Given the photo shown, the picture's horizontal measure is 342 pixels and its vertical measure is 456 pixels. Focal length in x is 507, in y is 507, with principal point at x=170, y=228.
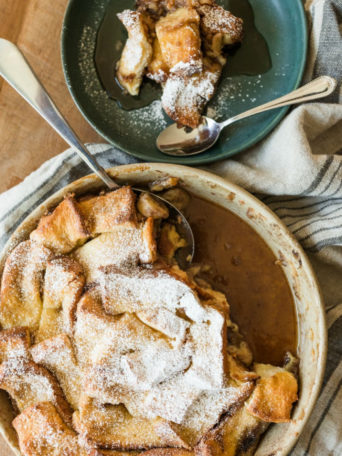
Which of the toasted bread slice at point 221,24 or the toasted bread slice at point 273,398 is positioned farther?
the toasted bread slice at point 221,24

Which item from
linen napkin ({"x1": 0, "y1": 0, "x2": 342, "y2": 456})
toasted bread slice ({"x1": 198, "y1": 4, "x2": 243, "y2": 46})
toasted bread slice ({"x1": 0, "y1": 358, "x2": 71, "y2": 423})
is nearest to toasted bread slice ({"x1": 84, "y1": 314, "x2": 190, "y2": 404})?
toasted bread slice ({"x1": 0, "y1": 358, "x2": 71, "y2": 423})

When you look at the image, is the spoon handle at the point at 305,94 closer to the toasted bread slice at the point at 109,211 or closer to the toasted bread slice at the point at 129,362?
the toasted bread slice at the point at 109,211

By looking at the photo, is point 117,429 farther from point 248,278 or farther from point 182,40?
point 182,40

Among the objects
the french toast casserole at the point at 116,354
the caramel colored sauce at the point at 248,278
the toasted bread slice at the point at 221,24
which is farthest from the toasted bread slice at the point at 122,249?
the toasted bread slice at the point at 221,24

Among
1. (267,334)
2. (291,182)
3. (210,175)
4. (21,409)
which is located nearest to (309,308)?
(267,334)

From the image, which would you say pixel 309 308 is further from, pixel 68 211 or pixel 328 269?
pixel 68 211

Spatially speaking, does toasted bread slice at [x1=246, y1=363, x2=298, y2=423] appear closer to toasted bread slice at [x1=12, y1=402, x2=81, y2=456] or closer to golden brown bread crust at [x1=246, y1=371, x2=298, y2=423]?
golden brown bread crust at [x1=246, y1=371, x2=298, y2=423]
